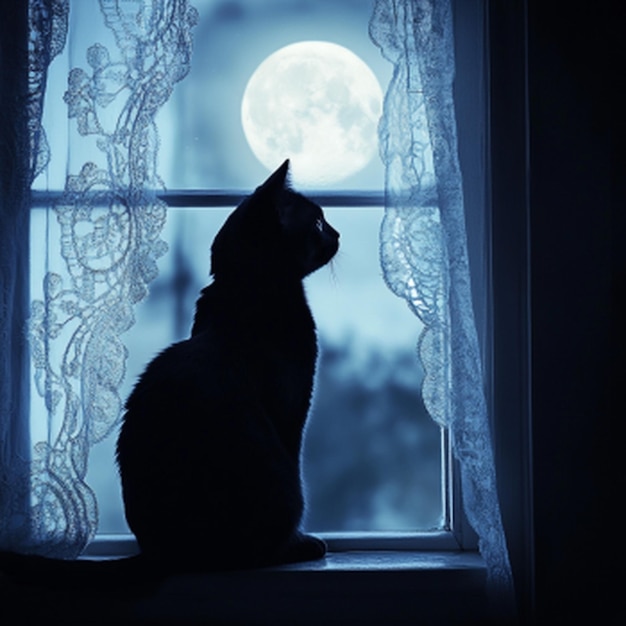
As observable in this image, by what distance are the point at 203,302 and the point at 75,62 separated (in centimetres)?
43

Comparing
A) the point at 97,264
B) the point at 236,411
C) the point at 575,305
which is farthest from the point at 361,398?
the point at 97,264

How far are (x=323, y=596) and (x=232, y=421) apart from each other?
11.9 inches

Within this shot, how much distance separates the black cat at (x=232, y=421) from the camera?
1.12 meters

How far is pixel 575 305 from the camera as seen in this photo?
1.16m

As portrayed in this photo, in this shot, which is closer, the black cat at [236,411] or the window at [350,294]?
the black cat at [236,411]

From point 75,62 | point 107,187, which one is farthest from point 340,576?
point 75,62

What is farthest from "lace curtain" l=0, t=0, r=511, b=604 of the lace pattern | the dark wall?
the dark wall

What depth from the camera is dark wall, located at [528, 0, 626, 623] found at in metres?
1.15

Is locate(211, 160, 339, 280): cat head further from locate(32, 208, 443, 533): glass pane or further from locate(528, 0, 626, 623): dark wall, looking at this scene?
locate(528, 0, 626, 623): dark wall

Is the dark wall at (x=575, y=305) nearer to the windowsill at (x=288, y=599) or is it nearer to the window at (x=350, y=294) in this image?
the windowsill at (x=288, y=599)

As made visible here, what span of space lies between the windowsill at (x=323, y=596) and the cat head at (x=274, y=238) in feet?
1.59

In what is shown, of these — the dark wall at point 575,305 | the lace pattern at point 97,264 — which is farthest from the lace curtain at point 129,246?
the dark wall at point 575,305

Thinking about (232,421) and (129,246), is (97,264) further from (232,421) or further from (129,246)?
(232,421)

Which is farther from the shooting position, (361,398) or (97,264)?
(361,398)
